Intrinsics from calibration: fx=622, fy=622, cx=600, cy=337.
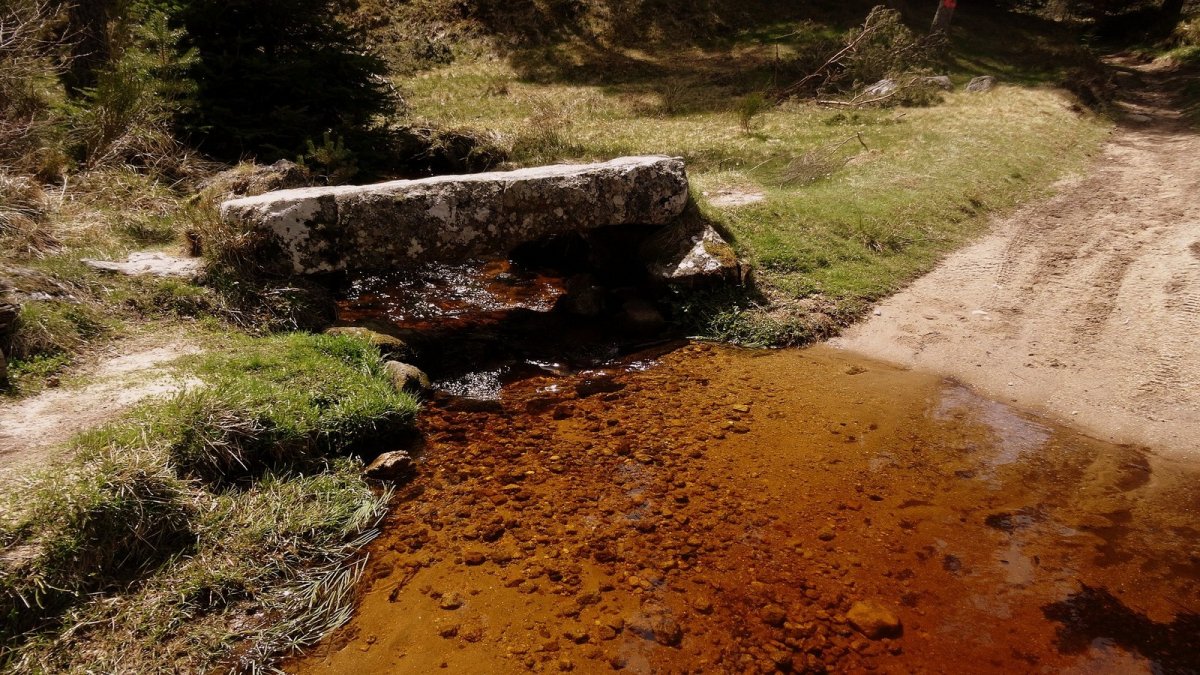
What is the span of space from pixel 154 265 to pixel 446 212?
339 centimetres

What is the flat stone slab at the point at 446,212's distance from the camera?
23.2ft

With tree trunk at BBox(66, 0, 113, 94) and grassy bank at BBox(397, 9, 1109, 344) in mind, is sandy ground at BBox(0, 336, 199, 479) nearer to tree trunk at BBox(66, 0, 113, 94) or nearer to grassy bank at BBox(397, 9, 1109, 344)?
grassy bank at BBox(397, 9, 1109, 344)

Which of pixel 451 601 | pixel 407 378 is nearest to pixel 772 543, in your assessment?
pixel 451 601

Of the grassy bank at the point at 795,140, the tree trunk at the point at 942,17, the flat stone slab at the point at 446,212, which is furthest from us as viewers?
the tree trunk at the point at 942,17

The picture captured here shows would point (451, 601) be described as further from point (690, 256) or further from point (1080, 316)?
point (1080, 316)

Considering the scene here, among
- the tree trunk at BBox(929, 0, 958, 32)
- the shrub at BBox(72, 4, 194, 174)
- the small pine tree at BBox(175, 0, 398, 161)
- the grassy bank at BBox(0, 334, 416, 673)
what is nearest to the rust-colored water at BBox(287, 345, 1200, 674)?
the grassy bank at BBox(0, 334, 416, 673)

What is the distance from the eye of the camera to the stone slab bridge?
7.09 metres

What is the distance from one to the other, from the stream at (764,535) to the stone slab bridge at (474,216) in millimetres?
1467

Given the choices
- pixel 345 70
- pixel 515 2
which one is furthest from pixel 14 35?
pixel 515 2

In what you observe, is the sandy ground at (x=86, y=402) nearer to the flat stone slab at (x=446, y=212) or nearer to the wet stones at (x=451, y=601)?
the flat stone slab at (x=446, y=212)

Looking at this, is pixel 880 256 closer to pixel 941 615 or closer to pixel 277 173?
pixel 941 615

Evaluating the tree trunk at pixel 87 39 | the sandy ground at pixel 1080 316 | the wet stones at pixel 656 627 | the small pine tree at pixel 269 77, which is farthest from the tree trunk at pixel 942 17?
the wet stones at pixel 656 627

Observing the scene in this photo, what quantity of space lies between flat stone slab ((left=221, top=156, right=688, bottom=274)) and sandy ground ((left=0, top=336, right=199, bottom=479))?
1754 mm

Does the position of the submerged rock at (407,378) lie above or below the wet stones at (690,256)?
below
